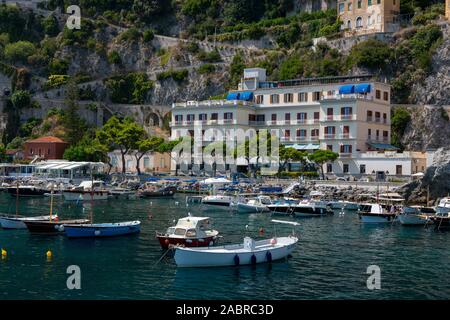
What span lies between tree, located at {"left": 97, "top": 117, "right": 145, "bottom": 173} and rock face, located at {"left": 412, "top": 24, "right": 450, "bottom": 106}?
46395 millimetres

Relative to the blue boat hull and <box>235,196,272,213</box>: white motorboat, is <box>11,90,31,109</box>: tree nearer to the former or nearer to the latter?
<box>235,196,272,213</box>: white motorboat

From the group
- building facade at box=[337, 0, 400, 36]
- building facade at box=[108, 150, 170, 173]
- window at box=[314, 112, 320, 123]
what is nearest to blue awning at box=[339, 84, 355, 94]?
window at box=[314, 112, 320, 123]

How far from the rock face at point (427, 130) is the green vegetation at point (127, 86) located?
56.2 m

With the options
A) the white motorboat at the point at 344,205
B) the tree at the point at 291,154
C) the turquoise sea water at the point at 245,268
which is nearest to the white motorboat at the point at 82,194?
the tree at the point at 291,154

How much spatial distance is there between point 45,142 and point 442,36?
238 feet

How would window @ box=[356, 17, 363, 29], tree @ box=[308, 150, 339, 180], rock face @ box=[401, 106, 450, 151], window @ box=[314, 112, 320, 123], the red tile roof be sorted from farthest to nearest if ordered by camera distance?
the red tile roof, window @ box=[356, 17, 363, 29], window @ box=[314, 112, 320, 123], rock face @ box=[401, 106, 450, 151], tree @ box=[308, 150, 339, 180]

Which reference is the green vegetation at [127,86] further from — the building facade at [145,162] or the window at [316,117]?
the window at [316,117]

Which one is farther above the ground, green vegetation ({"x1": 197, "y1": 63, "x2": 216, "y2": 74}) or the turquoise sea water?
green vegetation ({"x1": 197, "y1": 63, "x2": 216, "y2": 74})

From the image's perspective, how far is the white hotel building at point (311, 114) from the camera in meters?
95.4

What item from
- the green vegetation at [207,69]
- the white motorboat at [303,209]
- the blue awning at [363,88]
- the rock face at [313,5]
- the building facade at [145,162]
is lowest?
the white motorboat at [303,209]

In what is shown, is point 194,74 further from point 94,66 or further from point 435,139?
point 435,139

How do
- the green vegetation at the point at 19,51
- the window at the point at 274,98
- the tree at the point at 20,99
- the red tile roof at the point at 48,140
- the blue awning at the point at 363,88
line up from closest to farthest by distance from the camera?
the blue awning at the point at 363,88
the window at the point at 274,98
the red tile roof at the point at 48,140
the tree at the point at 20,99
the green vegetation at the point at 19,51

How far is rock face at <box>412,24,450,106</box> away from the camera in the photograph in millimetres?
102438

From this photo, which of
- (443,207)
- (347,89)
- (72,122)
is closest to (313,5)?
(347,89)
